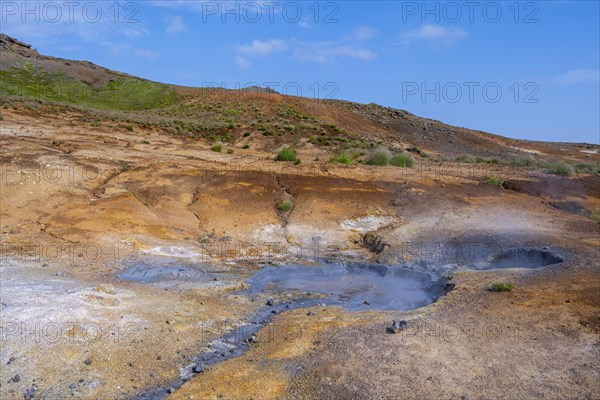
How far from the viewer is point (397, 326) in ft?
25.9

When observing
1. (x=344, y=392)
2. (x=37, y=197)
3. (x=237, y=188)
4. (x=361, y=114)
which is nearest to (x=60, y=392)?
(x=344, y=392)

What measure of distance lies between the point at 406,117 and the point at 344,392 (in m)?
41.7

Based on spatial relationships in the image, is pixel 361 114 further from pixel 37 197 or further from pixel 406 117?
pixel 37 197

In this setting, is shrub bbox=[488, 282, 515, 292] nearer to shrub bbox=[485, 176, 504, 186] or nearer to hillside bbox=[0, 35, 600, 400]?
hillside bbox=[0, 35, 600, 400]

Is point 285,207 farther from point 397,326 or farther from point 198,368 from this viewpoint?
point 198,368

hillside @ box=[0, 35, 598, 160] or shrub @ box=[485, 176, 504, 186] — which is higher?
hillside @ box=[0, 35, 598, 160]

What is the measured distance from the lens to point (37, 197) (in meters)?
14.3

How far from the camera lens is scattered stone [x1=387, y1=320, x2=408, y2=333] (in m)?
A: 7.83

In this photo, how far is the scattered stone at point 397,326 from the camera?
7830mm

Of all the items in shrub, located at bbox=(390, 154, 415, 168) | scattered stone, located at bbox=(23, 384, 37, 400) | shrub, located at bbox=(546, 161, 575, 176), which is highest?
shrub, located at bbox=(390, 154, 415, 168)

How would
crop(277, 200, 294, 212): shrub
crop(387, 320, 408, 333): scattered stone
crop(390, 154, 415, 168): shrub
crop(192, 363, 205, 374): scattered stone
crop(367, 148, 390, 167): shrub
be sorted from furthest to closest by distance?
crop(390, 154, 415, 168): shrub < crop(367, 148, 390, 167): shrub < crop(277, 200, 294, 212): shrub < crop(387, 320, 408, 333): scattered stone < crop(192, 363, 205, 374): scattered stone

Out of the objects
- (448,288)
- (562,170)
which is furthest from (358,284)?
(562,170)

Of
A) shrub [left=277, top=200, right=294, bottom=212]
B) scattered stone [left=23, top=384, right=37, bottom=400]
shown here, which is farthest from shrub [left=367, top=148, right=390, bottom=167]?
scattered stone [left=23, top=384, right=37, bottom=400]

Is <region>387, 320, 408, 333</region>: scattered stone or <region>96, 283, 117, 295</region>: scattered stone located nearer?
<region>387, 320, 408, 333</region>: scattered stone
